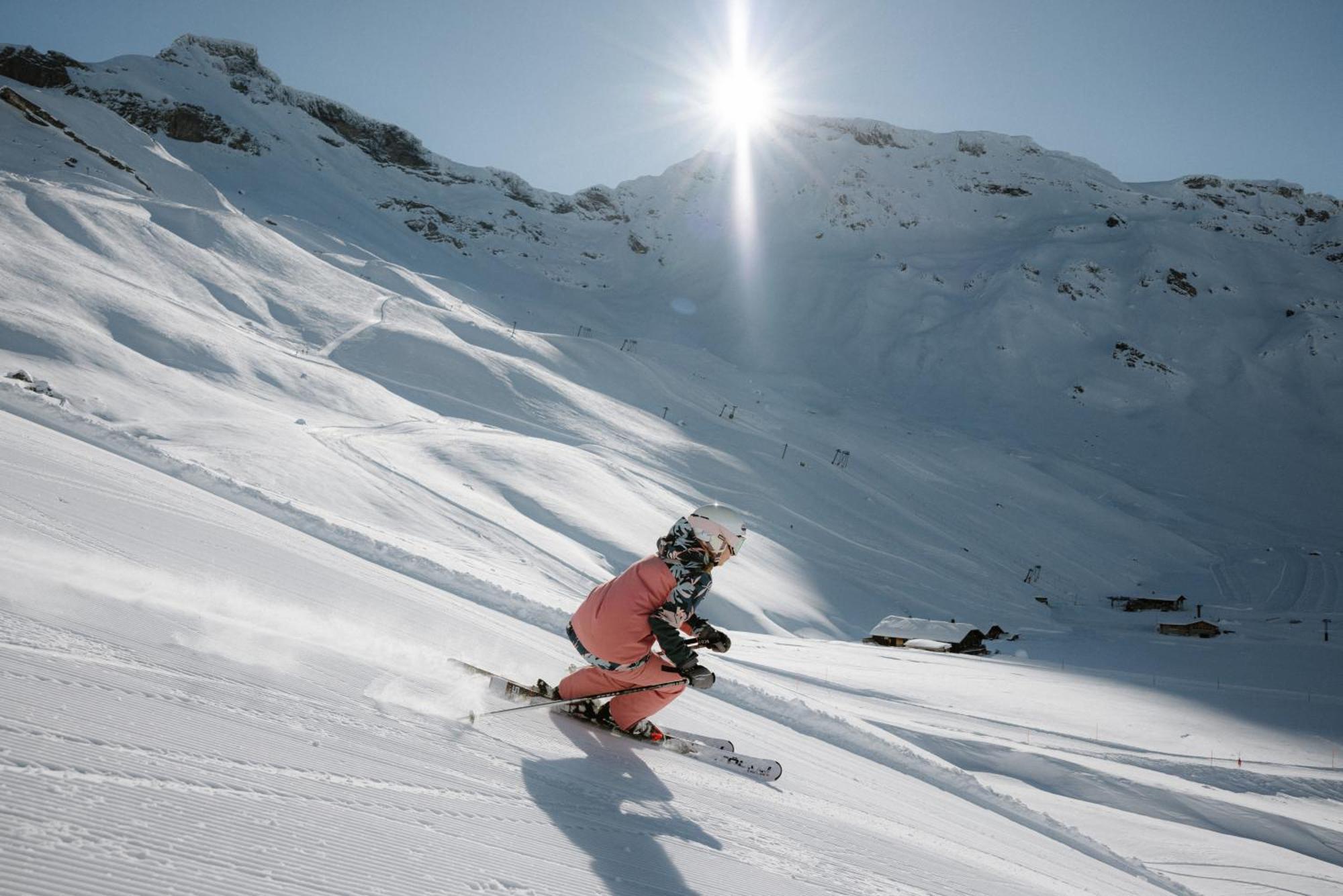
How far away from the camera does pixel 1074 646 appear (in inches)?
1121

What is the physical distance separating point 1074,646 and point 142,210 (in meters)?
47.0

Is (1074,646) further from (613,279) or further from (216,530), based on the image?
(613,279)

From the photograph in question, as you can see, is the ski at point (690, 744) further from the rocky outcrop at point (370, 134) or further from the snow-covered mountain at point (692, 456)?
the rocky outcrop at point (370, 134)

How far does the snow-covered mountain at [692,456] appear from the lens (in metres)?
4.81

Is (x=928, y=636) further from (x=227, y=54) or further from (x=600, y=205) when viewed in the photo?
(x=227, y=54)

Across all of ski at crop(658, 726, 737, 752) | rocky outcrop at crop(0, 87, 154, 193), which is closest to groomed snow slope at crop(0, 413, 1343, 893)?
ski at crop(658, 726, 737, 752)

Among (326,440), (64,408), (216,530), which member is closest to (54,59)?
(326,440)

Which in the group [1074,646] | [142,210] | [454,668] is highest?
[142,210]

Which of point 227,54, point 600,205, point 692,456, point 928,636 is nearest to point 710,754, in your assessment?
point 928,636

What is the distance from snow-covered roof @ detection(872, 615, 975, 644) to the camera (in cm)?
2530

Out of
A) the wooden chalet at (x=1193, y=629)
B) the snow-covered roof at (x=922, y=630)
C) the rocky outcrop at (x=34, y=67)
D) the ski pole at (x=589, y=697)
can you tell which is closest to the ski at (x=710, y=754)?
the ski pole at (x=589, y=697)

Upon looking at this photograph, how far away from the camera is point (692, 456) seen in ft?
125

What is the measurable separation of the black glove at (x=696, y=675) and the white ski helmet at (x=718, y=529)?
671mm

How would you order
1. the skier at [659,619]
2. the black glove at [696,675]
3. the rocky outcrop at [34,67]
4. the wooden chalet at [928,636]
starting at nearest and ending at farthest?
the black glove at [696,675], the skier at [659,619], the wooden chalet at [928,636], the rocky outcrop at [34,67]
